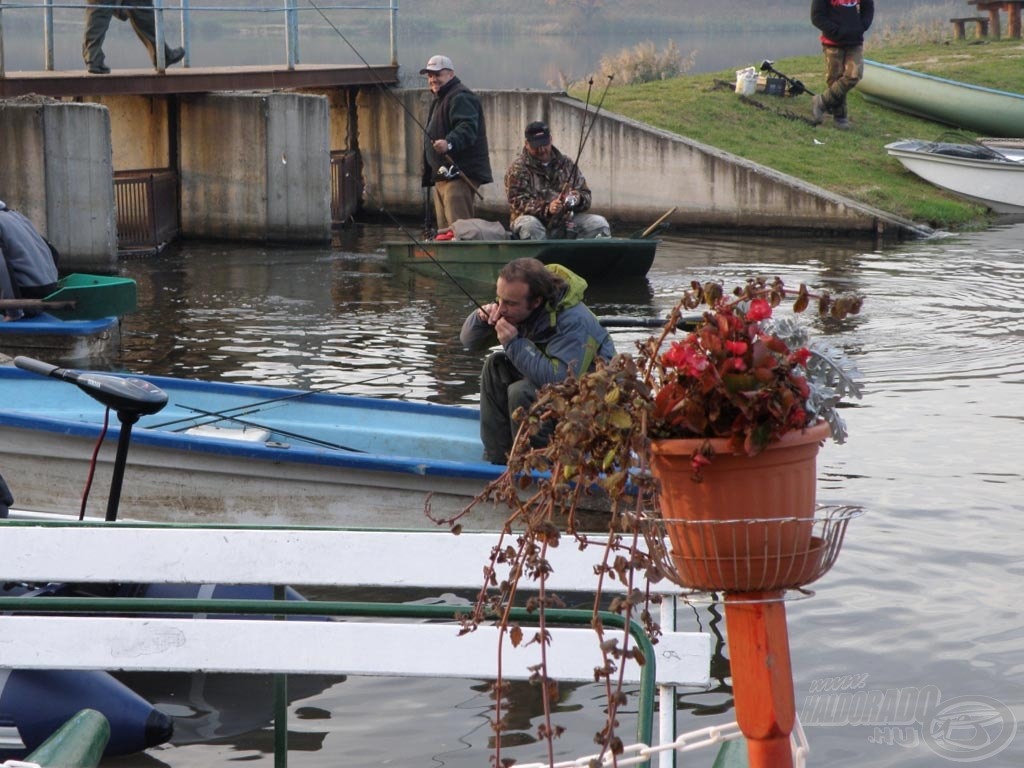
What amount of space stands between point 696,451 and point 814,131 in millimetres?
20340

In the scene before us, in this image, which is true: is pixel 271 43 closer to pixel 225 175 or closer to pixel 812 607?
pixel 225 175

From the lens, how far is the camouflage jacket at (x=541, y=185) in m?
13.9

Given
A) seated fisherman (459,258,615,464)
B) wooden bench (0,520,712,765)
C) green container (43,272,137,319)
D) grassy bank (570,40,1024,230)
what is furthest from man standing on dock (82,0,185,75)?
wooden bench (0,520,712,765)

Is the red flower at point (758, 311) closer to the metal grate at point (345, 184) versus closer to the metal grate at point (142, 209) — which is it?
the metal grate at point (142, 209)

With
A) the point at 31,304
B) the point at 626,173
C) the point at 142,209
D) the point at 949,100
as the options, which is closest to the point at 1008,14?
the point at 949,100

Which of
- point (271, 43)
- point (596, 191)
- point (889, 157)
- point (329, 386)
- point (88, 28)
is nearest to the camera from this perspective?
point (329, 386)

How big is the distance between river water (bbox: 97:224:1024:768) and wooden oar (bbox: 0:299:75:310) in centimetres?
85

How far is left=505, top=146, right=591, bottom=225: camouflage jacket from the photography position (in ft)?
45.6

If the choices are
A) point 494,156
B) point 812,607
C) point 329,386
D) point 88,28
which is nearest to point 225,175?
point 88,28

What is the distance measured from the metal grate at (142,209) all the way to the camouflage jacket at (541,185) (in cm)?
567

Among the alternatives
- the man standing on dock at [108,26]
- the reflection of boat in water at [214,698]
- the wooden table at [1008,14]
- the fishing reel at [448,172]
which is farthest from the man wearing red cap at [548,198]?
the wooden table at [1008,14]

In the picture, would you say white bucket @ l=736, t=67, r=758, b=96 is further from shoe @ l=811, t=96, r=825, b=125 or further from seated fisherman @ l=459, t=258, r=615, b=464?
seated fisherman @ l=459, t=258, r=615, b=464

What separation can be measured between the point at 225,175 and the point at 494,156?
4.02m

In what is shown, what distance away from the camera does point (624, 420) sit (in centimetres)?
246
